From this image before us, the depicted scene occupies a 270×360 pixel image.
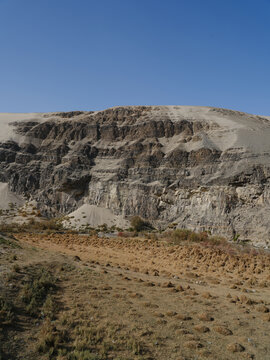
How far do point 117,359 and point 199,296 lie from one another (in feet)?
17.5

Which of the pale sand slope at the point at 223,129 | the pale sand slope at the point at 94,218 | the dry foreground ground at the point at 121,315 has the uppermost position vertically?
the pale sand slope at the point at 223,129

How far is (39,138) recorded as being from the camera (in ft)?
161

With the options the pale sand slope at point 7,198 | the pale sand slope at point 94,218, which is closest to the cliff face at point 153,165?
the pale sand slope at point 94,218

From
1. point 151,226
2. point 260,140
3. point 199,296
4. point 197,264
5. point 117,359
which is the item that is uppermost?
point 260,140

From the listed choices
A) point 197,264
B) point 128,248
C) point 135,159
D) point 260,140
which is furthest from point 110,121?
point 197,264

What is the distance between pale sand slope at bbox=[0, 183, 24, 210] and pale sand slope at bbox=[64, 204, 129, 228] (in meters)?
9.87

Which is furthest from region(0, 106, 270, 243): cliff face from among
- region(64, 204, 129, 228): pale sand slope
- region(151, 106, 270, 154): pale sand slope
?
region(64, 204, 129, 228): pale sand slope

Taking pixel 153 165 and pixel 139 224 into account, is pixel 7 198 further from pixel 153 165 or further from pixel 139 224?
pixel 153 165

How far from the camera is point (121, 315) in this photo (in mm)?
6859

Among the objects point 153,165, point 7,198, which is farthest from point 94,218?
point 7,198

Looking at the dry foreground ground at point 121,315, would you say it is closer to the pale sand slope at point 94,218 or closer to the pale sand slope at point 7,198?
the pale sand slope at point 94,218

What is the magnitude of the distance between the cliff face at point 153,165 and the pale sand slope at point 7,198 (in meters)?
0.98

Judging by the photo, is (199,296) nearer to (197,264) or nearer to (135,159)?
(197,264)

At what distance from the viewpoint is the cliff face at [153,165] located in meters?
31.3
